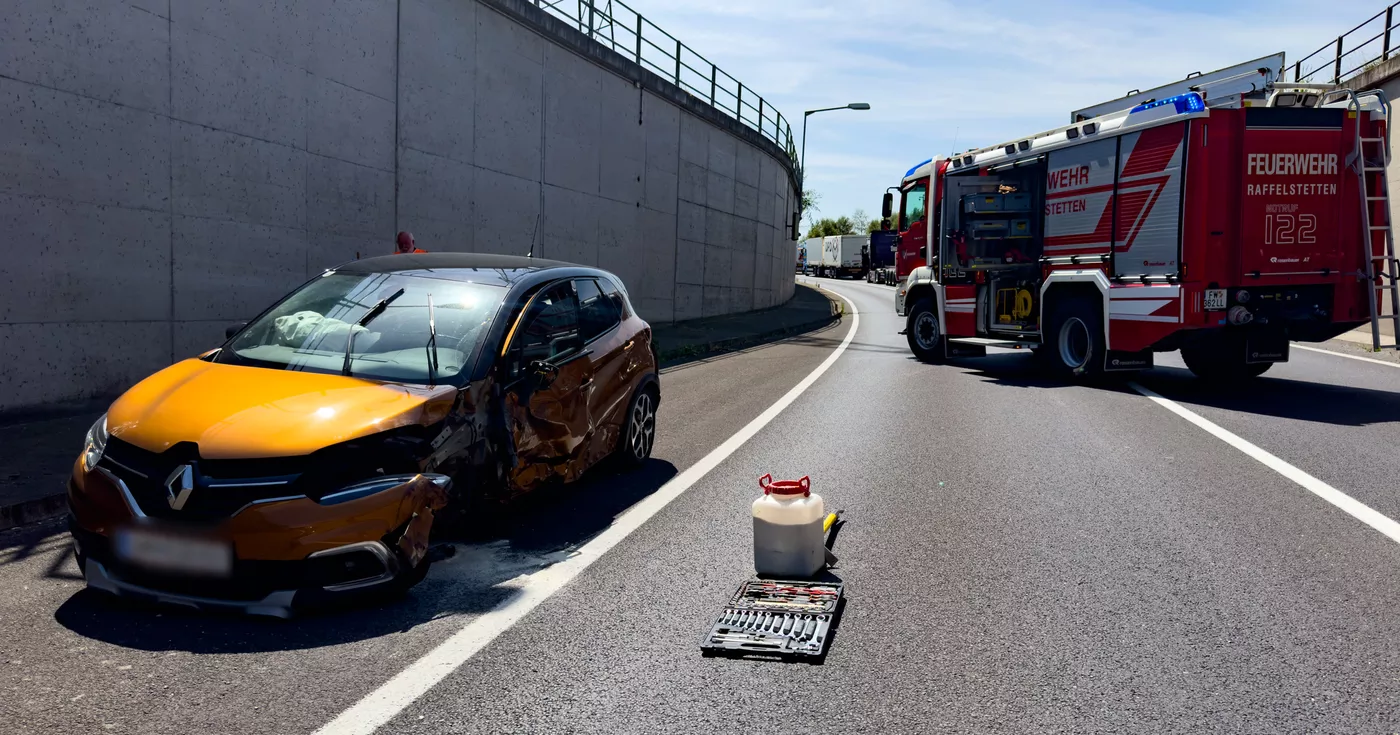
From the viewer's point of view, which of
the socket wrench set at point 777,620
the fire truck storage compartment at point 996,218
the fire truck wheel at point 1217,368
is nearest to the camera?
the socket wrench set at point 777,620

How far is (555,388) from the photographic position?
19.7 feet

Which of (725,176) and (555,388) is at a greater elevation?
(725,176)

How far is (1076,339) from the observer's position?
44.7 feet

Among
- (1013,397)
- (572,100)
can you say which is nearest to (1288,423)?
(1013,397)

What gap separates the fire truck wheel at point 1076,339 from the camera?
42.8 ft

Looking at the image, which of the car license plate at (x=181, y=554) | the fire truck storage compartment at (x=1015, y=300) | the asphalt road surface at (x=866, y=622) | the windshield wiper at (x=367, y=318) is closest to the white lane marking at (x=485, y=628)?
the asphalt road surface at (x=866, y=622)

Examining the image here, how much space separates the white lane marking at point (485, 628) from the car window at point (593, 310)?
1161 mm

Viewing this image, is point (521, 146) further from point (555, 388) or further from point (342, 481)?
point (342, 481)

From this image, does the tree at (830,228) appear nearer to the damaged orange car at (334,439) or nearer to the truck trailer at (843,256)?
the truck trailer at (843,256)

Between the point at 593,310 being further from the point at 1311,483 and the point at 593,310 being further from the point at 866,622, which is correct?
the point at 1311,483

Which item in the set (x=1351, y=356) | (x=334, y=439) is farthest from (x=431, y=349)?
(x=1351, y=356)

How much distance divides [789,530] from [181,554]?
261cm

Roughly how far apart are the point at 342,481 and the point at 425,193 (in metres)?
10.1

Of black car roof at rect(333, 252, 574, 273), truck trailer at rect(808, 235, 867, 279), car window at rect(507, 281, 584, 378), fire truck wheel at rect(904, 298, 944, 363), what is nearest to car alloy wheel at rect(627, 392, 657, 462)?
car window at rect(507, 281, 584, 378)
